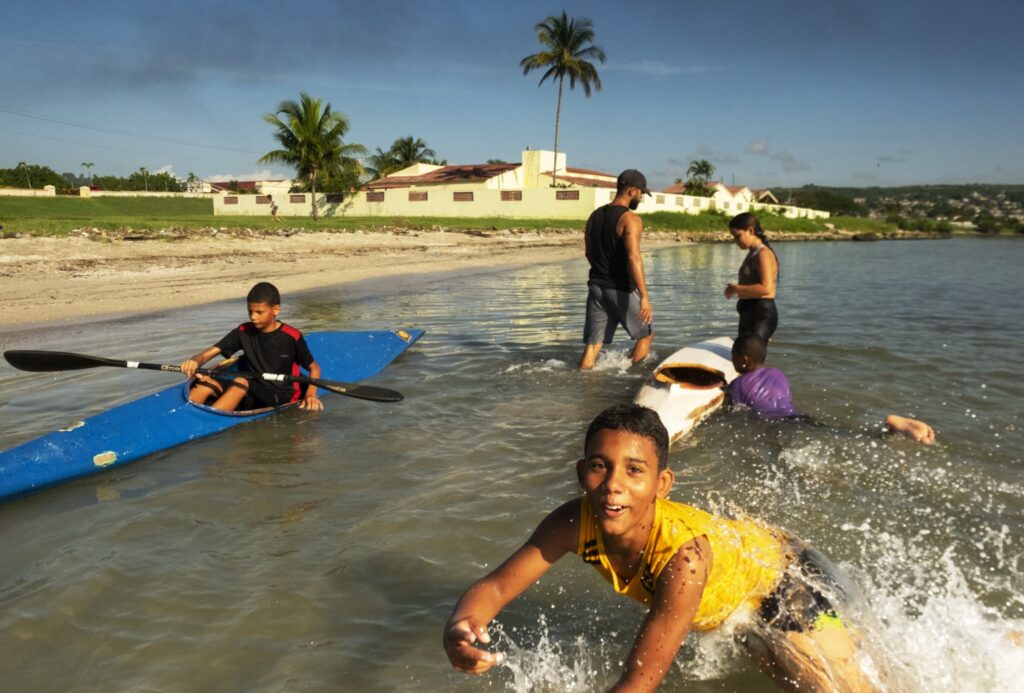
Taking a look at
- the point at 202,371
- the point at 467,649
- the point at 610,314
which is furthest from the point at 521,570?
the point at 610,314

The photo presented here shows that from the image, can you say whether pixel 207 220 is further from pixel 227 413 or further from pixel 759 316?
pixel 759 316

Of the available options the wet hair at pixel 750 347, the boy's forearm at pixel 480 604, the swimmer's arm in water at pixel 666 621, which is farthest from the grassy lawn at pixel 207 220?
the swimmer's arm in water at pixel 666 621

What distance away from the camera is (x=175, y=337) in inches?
366

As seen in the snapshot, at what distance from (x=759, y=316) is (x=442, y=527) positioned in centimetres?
368

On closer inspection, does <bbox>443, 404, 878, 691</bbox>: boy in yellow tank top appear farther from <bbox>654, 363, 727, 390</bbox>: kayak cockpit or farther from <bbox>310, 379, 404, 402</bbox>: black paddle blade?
<bbox>310, 379, 404, 402</bbox>: black paddle blade

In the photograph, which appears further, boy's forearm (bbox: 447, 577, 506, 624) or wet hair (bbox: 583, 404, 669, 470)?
boy's forearm (bbox: 447, 577, 506, 624)

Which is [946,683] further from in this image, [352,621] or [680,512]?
[352,621]

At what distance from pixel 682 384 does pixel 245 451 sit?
3468 millimetres

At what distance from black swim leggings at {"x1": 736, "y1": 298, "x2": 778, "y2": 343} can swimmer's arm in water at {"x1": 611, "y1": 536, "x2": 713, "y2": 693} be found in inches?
174

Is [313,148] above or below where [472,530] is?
above

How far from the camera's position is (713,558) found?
87.1 inches

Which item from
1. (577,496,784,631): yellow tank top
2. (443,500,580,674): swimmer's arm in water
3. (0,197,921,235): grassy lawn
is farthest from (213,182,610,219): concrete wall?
(443,500,580,674): swimmer's arm in water

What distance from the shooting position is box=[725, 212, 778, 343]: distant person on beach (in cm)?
609

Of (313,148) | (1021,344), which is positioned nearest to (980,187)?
(313,148)
